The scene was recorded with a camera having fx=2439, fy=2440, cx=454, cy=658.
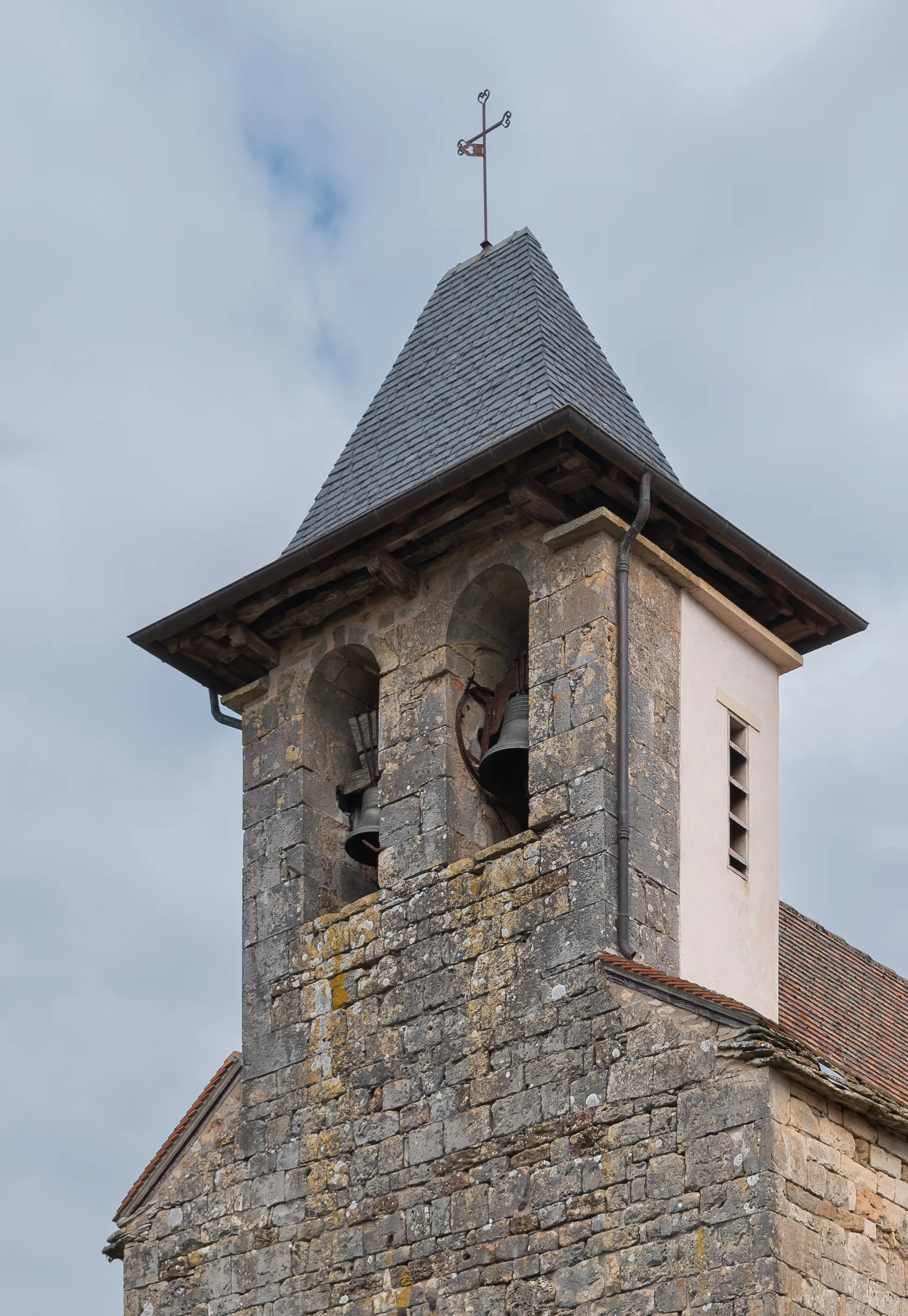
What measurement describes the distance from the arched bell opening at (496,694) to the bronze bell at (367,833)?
0.75 metres

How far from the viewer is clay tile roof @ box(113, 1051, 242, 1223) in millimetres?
14664

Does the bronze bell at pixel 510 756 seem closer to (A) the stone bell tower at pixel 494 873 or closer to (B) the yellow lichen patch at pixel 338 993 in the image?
(A) the stone bell tower at pixel 494 873

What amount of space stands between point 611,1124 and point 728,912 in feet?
6.24

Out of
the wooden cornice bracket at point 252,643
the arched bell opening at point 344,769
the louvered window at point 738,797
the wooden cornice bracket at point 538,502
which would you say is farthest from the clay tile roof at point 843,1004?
the wooden cornice bracket at point 252,643

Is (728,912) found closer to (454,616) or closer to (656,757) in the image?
(656,757)

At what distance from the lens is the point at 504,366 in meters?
15.6

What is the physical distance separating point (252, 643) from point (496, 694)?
5.74 ft

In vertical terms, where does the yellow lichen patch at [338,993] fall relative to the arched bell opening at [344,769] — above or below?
below

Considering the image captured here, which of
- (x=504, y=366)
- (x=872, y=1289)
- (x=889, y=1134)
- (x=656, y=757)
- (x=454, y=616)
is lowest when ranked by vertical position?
(x=872, y=1289)

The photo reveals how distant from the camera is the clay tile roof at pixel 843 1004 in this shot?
14.7 m

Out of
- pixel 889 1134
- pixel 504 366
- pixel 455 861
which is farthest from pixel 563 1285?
pixel 504 366

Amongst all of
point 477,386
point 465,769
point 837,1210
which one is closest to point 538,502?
point 465,769

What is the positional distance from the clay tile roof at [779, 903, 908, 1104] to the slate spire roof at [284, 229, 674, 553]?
11.4 ft

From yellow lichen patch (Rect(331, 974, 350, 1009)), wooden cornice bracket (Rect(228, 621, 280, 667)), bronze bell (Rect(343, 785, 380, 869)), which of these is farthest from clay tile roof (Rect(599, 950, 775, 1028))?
wooden cornice bracket (Rect(228, 621, 280, 667))
